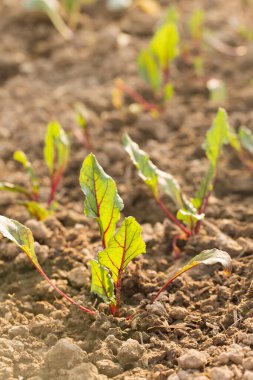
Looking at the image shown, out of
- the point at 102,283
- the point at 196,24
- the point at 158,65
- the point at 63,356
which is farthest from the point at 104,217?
the point at 196,24

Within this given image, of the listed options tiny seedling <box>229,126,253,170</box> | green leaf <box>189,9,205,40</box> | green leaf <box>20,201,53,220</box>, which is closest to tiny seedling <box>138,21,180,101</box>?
green leaf <box>189,9,205,40</box>

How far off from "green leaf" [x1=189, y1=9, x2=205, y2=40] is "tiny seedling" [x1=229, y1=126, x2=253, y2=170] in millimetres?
894

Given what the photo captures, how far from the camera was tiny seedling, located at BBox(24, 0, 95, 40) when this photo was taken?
3.98 metres

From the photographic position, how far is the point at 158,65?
3.67 meters

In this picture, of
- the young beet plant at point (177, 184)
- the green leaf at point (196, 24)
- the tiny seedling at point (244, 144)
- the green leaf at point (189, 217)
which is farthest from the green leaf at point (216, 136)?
the green leaf at point (196, 24)

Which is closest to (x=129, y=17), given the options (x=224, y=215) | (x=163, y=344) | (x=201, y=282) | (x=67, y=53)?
(x=67, y=53)

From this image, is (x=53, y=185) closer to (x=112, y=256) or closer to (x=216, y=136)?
(x=216, y=136)

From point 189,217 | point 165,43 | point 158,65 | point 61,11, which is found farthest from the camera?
point 61,11

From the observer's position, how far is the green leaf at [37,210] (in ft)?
8.72

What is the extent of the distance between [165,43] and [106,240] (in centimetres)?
144

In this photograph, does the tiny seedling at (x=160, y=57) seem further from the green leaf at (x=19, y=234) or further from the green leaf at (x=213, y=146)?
the green leaf at (x=19, y=234)

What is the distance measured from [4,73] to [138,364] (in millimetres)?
2258

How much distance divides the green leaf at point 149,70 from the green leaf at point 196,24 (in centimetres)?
42

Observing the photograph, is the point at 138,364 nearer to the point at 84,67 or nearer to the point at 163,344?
the point at 163,344
